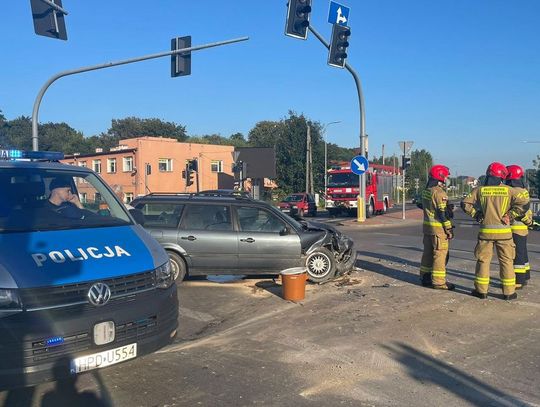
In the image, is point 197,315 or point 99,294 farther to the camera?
point 197,315

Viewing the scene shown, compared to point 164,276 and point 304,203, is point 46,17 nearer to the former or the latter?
point 164,276

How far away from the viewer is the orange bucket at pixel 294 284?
7.55 metres

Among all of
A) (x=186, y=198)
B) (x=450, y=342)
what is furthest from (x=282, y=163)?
(x=450, y=342)

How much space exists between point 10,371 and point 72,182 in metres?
2.36

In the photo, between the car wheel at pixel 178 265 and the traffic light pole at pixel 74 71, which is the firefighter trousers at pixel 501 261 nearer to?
the car wheel at pixel 178 265

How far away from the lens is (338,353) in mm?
5387

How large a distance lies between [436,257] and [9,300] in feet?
20.2

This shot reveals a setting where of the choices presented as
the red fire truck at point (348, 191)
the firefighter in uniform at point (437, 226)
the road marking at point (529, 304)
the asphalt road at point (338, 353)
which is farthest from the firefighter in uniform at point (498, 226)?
the red fire truck at point (348, 191)

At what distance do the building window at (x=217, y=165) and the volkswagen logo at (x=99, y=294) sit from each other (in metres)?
48.9

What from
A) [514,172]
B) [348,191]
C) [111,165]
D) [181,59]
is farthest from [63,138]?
[514,172]

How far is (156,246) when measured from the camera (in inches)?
196

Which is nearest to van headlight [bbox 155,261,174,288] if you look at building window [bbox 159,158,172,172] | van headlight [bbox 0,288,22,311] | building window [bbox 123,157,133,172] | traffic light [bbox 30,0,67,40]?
van headlight [bbox 0,288,22,311]

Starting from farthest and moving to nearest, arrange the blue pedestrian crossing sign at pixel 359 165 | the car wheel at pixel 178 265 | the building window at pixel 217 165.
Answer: the building window at pixel 217 165, the blue pedestrian crossing sign at pixel 359 165, the car wheel at pixel 178 265

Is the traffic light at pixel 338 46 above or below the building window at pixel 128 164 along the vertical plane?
above
